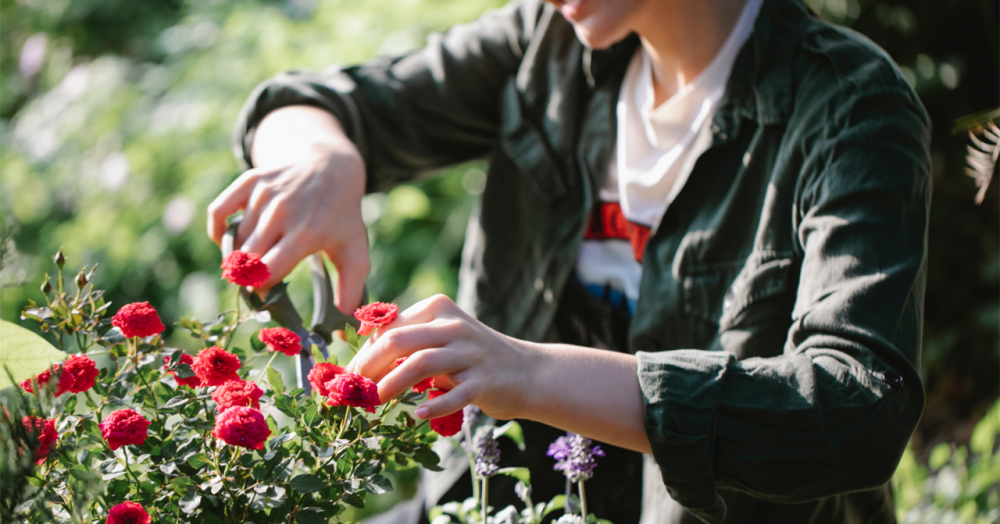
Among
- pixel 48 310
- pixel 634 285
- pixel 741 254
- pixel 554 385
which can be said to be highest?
pixel 48 310

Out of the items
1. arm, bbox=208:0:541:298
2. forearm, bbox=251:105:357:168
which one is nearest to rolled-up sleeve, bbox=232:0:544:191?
arm, bbox=208:0:541:298

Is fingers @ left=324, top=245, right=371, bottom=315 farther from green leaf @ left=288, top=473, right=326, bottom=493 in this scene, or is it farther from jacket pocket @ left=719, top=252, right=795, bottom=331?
jacket pocket @ left=719, top=252, right=795, bottom=331

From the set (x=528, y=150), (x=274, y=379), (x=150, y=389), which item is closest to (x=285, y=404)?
(x=274, y=379)

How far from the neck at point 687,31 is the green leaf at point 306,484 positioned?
2.29 feet

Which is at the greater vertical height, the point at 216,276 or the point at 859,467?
the point at 859,467

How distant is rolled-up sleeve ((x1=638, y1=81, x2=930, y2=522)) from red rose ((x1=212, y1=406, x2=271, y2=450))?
344mm

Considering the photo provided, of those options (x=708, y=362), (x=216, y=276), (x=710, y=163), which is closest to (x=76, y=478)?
(x=708, y=362)

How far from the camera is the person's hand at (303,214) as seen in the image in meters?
0.84

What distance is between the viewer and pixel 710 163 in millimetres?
1008

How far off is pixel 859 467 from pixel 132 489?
2.22 ft

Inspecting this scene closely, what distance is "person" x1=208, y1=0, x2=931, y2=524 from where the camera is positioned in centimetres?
69

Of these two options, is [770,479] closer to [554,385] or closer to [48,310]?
[554,385]

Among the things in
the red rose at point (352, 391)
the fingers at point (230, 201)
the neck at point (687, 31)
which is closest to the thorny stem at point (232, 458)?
the red rose at point (352, 391)

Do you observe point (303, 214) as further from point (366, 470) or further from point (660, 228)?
point (660, 228)
